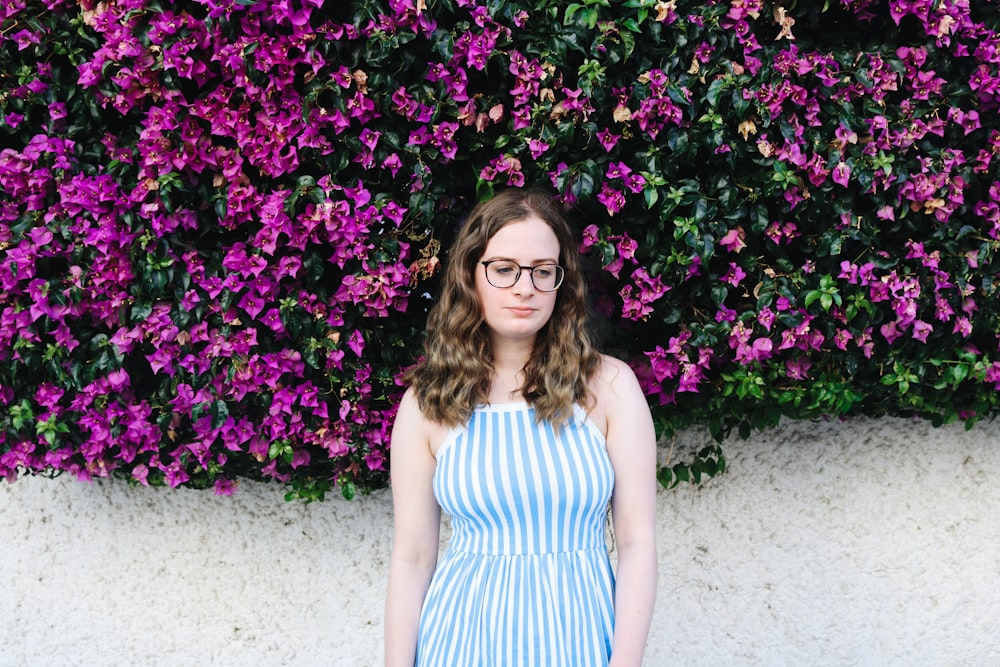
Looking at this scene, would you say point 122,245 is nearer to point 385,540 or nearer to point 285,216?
point 285,216

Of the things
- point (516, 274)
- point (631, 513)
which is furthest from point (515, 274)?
point (631, 513)

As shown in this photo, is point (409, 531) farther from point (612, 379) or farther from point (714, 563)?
point (714, 563)

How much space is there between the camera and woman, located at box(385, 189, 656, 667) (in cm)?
207

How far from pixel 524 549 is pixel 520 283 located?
2.20 feet

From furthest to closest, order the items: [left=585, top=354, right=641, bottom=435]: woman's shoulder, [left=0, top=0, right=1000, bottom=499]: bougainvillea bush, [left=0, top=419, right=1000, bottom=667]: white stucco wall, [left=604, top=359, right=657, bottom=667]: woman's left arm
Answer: [left=0, top=419, right=1000, bottom=667]: white stucco wall
[left=0, top=0, right=1000, bottom=499]: bougainvillea bush
[left=585, top=354, right=641, bottom=435]: woman's shoulder
[left=604, top=359, right=657, bottom=667]: woman's left arm

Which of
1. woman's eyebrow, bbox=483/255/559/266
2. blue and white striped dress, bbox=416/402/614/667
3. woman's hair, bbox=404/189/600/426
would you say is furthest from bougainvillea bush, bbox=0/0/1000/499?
blue and white striped dress, bbox=416/402/614/667

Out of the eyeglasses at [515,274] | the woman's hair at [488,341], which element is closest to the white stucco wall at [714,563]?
the woman's hair at [488,341]

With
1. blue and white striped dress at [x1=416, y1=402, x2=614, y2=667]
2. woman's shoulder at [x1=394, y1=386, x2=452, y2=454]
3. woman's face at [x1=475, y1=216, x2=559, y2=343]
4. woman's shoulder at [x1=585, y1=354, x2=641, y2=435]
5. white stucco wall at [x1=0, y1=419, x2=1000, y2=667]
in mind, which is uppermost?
woman's face at [x1=475, y1=216, x2=559, y2=343]

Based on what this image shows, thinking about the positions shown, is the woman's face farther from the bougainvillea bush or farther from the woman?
the bougainvillea bush

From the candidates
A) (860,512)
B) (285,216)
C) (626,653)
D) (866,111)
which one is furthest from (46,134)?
(860,512)

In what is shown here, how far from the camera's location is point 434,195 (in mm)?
2475

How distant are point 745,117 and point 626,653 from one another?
1488 millimetres

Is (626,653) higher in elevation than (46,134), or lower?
lower

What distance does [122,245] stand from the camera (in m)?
2.54
